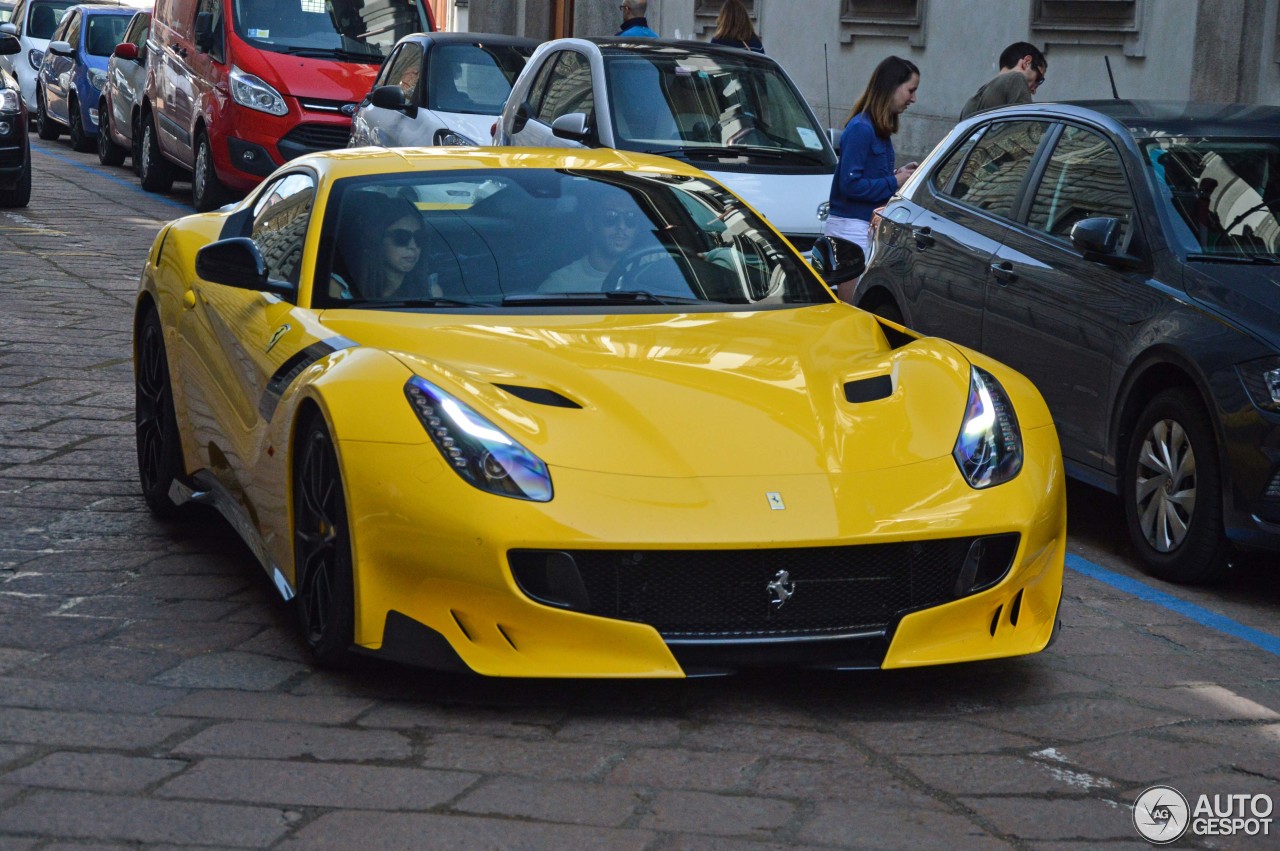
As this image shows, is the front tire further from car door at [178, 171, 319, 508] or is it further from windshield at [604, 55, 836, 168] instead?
windshield at [604, 55, 836, 168]

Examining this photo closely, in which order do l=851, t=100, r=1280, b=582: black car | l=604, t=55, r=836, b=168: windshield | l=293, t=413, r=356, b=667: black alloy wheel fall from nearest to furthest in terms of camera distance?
l=293, t=413, r=356, b=667: black alloy wheel, l=851, t=100, r=1280, b=582: black car, l=604, t=55, r=836, b=168: windshield

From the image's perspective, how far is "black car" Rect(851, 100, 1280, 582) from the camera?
5.86 m

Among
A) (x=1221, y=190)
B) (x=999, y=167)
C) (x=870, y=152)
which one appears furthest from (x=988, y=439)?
(x=870, y=152)

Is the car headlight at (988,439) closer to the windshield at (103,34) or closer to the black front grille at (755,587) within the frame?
the black front grille at (755,587)

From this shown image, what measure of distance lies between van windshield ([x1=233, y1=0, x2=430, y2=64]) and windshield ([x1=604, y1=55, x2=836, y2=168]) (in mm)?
5295

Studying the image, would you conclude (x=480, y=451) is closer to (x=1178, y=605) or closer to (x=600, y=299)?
(x=600, y=299)

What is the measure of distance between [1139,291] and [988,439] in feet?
6.43

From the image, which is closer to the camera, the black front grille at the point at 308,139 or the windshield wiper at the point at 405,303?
the windshield wiper at the point at 405,303

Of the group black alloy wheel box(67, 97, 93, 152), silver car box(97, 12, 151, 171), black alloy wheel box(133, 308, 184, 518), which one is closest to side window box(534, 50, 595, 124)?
black alloy wheel box(133, 308, 184, 518)

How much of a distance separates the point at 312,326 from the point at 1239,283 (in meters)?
2.97

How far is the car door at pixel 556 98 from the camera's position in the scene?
39.0 feet

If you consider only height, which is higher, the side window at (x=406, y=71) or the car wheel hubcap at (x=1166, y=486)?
the side window at (x=406, y=71)

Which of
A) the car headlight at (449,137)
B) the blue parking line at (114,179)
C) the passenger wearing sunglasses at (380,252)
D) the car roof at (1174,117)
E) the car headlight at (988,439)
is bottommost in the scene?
the blue parking line at (114,179)

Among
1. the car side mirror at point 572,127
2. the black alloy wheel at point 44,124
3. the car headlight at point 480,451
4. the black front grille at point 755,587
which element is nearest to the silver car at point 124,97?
the black alloy wheel at point 44,124
